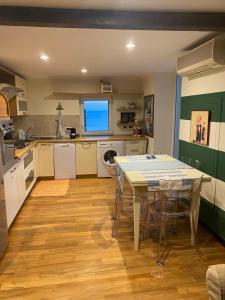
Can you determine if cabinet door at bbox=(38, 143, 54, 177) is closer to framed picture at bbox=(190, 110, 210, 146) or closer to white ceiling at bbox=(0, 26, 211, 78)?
white ceiling at bbox=(0, 26, 211, 78)

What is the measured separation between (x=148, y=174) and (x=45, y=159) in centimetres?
307

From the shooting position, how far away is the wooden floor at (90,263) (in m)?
2.01

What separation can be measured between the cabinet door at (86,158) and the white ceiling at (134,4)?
11.4 feet

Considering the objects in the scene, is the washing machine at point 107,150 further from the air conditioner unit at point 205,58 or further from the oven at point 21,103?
the air conditioner unit at point 205,58

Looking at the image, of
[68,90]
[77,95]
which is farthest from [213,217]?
[68,90]

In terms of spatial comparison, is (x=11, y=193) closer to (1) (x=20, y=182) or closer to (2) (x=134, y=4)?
(1) (x=20, y=182)

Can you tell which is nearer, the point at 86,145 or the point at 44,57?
the point at 44,57

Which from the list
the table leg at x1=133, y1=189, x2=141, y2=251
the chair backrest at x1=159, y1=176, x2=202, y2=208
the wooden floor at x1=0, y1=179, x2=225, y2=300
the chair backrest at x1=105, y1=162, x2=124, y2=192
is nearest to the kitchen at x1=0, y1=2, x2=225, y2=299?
the wooden floor at x1=0, y1=179, x2=225, y2=300

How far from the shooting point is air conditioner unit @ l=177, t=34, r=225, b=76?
2338 millimetres

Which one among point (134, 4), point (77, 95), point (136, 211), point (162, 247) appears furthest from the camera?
point (77, 95)

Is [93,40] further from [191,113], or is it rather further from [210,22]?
[191,113]

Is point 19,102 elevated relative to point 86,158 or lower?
elevated

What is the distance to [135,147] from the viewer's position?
5.25 metres

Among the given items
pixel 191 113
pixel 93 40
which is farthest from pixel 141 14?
pixel 191 113
